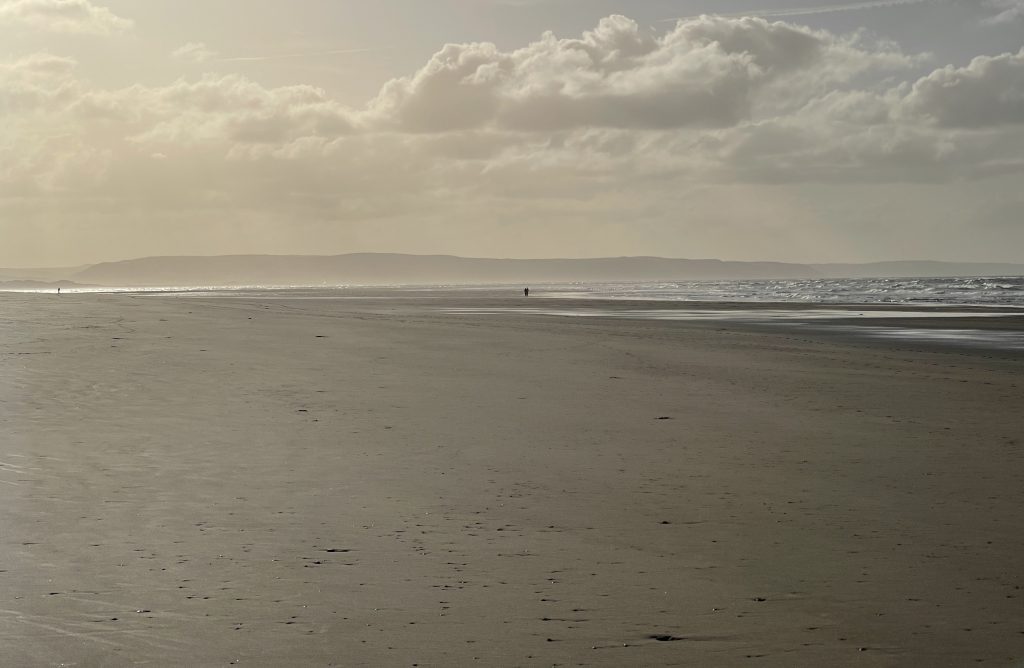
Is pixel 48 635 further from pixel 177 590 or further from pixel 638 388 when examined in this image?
pixel 638 388

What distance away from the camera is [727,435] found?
10.9m

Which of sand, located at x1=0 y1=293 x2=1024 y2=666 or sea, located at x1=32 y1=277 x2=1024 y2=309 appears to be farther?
sea, located at x1=32 y1=277 x2=1024 y2=309

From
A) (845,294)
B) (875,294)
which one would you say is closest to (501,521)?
(875,294)

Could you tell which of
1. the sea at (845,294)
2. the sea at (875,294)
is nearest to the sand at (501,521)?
the sea at (845,294)

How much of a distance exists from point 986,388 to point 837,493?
8.90 meters

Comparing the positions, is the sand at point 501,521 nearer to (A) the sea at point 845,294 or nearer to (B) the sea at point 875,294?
(A) the sea at point 845,294

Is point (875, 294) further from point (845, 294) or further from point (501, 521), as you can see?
point (501, 521)

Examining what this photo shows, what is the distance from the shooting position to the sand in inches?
187

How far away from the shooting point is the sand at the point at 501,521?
4.74m

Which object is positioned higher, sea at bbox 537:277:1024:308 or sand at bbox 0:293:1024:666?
sea at bbox 537:277:1024:308

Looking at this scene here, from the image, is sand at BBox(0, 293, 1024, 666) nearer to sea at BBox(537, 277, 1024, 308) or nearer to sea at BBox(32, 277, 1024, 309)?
sea at BBox(32, 277, 1024, 309)

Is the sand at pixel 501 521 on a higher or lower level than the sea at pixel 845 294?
lower

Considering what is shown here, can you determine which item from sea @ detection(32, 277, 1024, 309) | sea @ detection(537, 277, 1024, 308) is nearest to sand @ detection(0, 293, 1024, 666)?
sea @ detection(32, 277, 1024, 309)

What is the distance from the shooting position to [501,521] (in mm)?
6984
